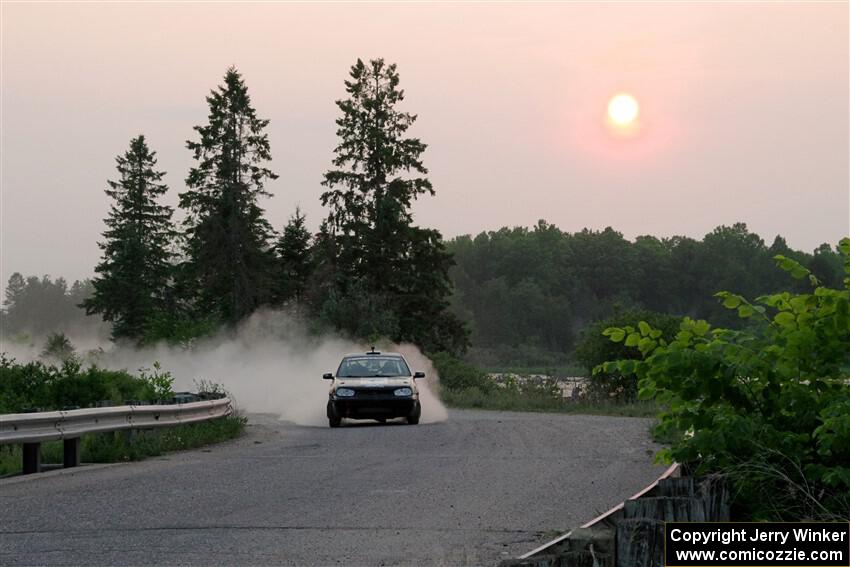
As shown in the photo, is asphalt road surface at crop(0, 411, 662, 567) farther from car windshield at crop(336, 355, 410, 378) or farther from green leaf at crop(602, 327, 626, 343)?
car windshield at crop(336, 355, 410, 378)

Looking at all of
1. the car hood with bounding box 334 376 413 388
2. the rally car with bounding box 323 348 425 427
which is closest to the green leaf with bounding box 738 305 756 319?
the rally car with bounding box 323 348 425 427

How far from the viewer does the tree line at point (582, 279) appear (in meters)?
174

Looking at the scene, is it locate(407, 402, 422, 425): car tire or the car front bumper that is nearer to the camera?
the car front bumper

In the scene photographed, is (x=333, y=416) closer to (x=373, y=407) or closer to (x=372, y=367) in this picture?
(x=373, y=407)

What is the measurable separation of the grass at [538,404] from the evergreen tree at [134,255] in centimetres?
4760

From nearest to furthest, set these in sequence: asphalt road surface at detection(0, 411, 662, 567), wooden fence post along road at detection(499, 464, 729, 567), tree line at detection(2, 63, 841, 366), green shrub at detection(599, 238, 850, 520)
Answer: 1. wooden fence post along road at detection(499, 464, 729, 567)
2. green shrub at detection(599, 238, 850, 520)
3. asphalt road surface at detection(0, 411, 662, 567)
4. tree line at detection(2, 63, 841, 366)

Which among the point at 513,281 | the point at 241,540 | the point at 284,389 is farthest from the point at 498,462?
the point at 513,281

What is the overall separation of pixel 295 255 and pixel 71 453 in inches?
2944

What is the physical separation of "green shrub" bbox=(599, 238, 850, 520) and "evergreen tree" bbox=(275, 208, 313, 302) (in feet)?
263

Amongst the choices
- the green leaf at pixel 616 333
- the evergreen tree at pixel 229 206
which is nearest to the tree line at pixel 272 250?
the evergreen tree at pixel 229 206

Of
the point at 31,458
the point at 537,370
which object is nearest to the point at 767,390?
the point at 31,458

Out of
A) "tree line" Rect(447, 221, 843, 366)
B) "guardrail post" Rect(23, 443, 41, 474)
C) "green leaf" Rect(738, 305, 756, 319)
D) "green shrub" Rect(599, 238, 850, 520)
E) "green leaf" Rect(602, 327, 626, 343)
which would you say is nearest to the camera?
"green shrub" Rect(599, 238, 850, 520)

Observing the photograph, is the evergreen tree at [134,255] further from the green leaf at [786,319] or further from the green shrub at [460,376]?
the green leaf at [786,319]

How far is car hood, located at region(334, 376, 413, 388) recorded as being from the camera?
2850cm
